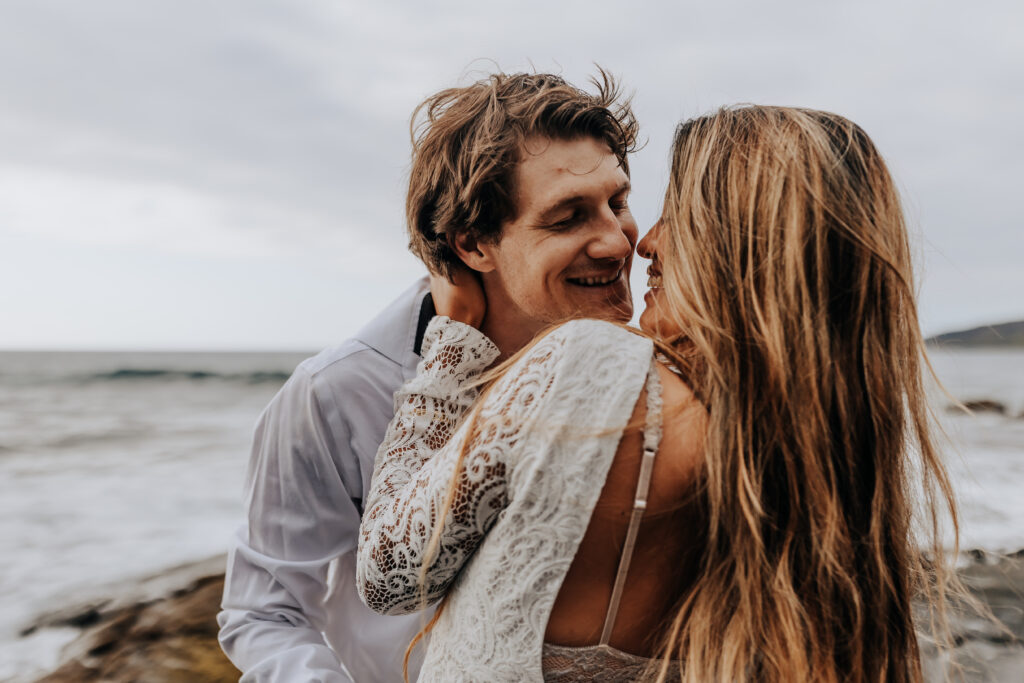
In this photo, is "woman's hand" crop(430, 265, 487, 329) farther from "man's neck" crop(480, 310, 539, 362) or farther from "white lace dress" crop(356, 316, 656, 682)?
"white lace dress" crop(356, 316, 656, 682)

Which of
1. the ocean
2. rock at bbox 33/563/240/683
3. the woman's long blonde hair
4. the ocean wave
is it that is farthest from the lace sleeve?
the ocean wave

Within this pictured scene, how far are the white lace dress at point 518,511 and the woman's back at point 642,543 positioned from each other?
32mm

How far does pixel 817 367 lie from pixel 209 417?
20.2 metres

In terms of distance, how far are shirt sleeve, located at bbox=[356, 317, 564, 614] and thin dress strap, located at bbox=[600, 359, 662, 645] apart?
18 centimetres

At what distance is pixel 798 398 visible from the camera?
1299 millimetres

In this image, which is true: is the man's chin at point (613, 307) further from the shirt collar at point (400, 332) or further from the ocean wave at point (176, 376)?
the ocean wave at point (176, 376)

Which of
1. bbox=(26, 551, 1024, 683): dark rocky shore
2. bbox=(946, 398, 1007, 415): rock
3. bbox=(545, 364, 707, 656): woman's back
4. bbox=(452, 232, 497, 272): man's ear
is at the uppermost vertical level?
bbox=(452, 232, 497, 272): man's ear

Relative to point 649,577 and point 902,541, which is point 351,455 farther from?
point 902,541

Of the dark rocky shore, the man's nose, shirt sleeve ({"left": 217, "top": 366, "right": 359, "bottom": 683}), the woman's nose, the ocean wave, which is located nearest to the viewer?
the woman's nose

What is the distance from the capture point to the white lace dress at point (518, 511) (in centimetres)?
123

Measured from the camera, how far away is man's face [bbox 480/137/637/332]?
98.2 inches

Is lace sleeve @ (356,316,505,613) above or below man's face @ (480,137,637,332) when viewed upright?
below

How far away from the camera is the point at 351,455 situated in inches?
93.4

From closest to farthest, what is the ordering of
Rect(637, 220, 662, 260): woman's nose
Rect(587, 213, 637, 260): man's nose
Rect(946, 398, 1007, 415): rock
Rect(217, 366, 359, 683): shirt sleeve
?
Rect(637, 220, 662, 260): woman's nose
Rect(217, 366, 359, 683): shirt sleeve
Rect(587, 213, 637, 260): man's nose
Rect(946, 398, 1007, 415): rock
